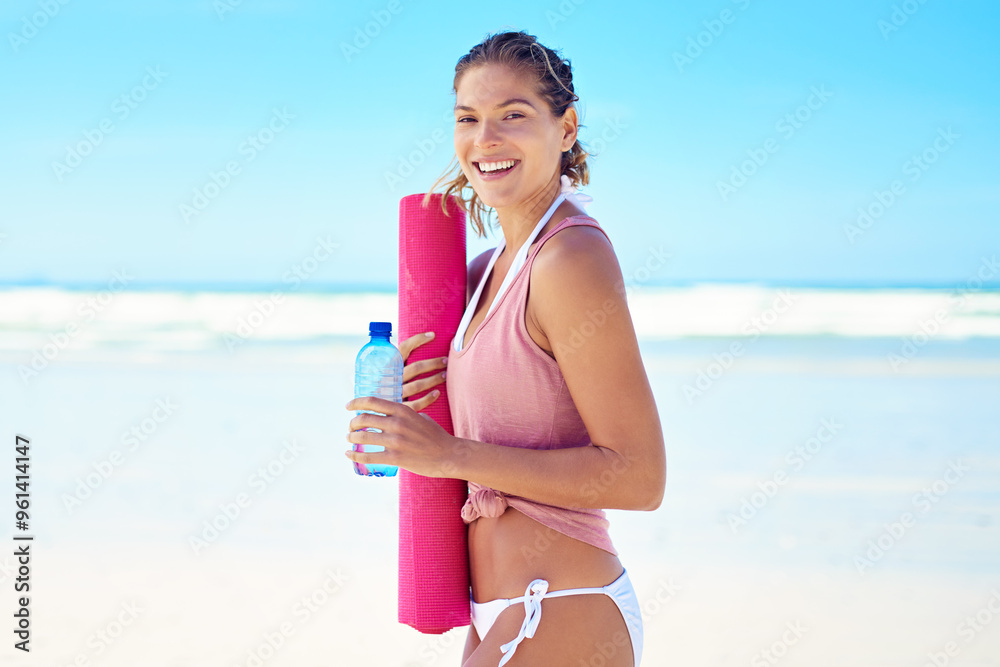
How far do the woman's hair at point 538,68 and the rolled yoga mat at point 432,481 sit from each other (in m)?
0.07

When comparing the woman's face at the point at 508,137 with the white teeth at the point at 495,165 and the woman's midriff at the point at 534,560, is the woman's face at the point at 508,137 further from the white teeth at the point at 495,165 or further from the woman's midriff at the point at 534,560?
the woman's midriff at the point at 534,560

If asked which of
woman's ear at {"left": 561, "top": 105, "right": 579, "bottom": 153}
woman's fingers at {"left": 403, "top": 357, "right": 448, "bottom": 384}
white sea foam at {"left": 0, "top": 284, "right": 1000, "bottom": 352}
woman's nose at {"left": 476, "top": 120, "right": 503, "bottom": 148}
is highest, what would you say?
white sea foam at {"left": 0, "top": 284, "right": 1000, "bottom": 352}

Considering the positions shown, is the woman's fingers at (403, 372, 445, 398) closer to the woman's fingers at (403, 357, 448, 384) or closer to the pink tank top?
the woman's fingers at (403, 357, 448, 384)

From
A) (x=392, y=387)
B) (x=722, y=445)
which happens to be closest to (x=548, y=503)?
(x=392, y=387)

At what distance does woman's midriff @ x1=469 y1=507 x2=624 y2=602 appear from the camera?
1.87 meters

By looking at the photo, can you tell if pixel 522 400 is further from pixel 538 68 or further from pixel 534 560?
pixel 538 68

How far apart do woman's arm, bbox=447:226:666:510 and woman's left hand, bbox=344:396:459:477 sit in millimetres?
24

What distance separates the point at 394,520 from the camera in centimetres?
582

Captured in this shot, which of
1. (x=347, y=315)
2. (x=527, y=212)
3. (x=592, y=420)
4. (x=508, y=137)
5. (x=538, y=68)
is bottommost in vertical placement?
(x=592, y=420)

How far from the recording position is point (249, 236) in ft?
61.3

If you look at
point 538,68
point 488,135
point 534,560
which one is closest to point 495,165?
point 488,135

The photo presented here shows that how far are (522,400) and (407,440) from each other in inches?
10.9

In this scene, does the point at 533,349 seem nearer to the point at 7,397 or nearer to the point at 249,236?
the point at 7,397

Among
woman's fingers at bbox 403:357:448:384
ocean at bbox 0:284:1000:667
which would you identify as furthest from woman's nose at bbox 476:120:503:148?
ocean at bbox 0:284:1000:667
